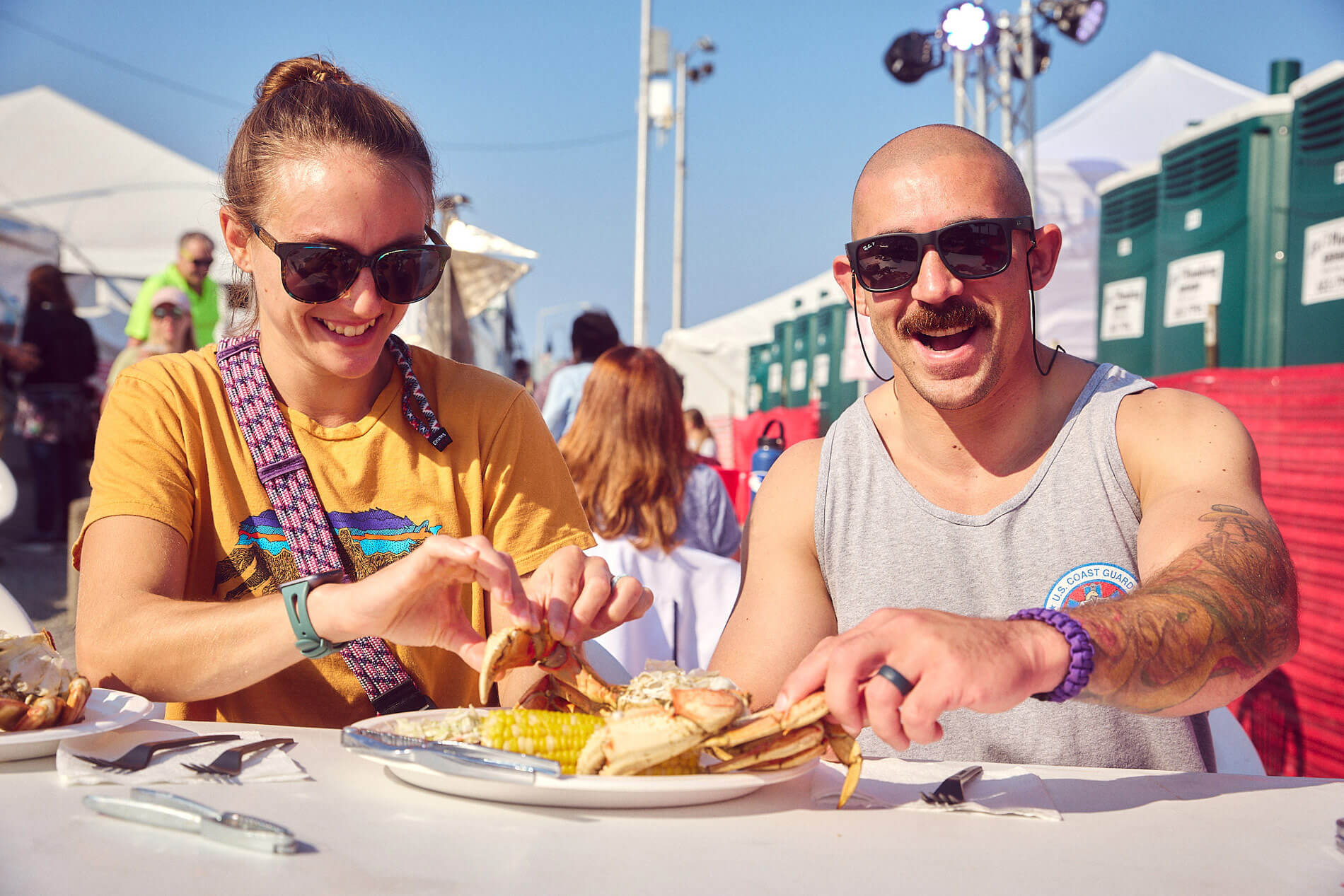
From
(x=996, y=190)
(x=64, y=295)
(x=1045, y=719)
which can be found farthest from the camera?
(x=64, y=295)

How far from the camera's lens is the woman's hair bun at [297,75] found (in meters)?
2.23

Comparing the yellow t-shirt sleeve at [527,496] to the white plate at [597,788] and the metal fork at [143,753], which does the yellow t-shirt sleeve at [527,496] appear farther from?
the white plate at [597,788]

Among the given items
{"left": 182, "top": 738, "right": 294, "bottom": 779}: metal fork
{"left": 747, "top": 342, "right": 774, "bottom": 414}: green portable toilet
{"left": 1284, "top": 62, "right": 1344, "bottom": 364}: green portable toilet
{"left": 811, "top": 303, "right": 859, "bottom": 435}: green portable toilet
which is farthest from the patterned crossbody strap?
{"left": 747, "top": 342, "right": 774, "bottom": 414}: green portable toilet

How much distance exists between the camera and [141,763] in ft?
4.19

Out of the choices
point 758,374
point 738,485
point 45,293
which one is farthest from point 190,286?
point 758,374

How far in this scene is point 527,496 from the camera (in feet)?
7.25

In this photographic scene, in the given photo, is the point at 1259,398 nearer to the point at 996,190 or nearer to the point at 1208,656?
the point at 996,190

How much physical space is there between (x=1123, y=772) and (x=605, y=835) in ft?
2.60

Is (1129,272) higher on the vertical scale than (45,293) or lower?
higher

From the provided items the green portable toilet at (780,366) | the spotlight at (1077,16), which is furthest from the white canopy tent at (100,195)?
the spotlight at (1077,16)

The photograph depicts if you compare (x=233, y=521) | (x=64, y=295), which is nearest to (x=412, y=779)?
(x=233, y=521)

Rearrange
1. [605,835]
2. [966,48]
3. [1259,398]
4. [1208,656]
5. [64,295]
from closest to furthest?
[605,835]
[1208,656]
[1259,398]
[64,295]
[966,48]

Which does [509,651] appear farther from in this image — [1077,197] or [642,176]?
[642,176]

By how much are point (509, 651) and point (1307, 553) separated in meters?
3.58
